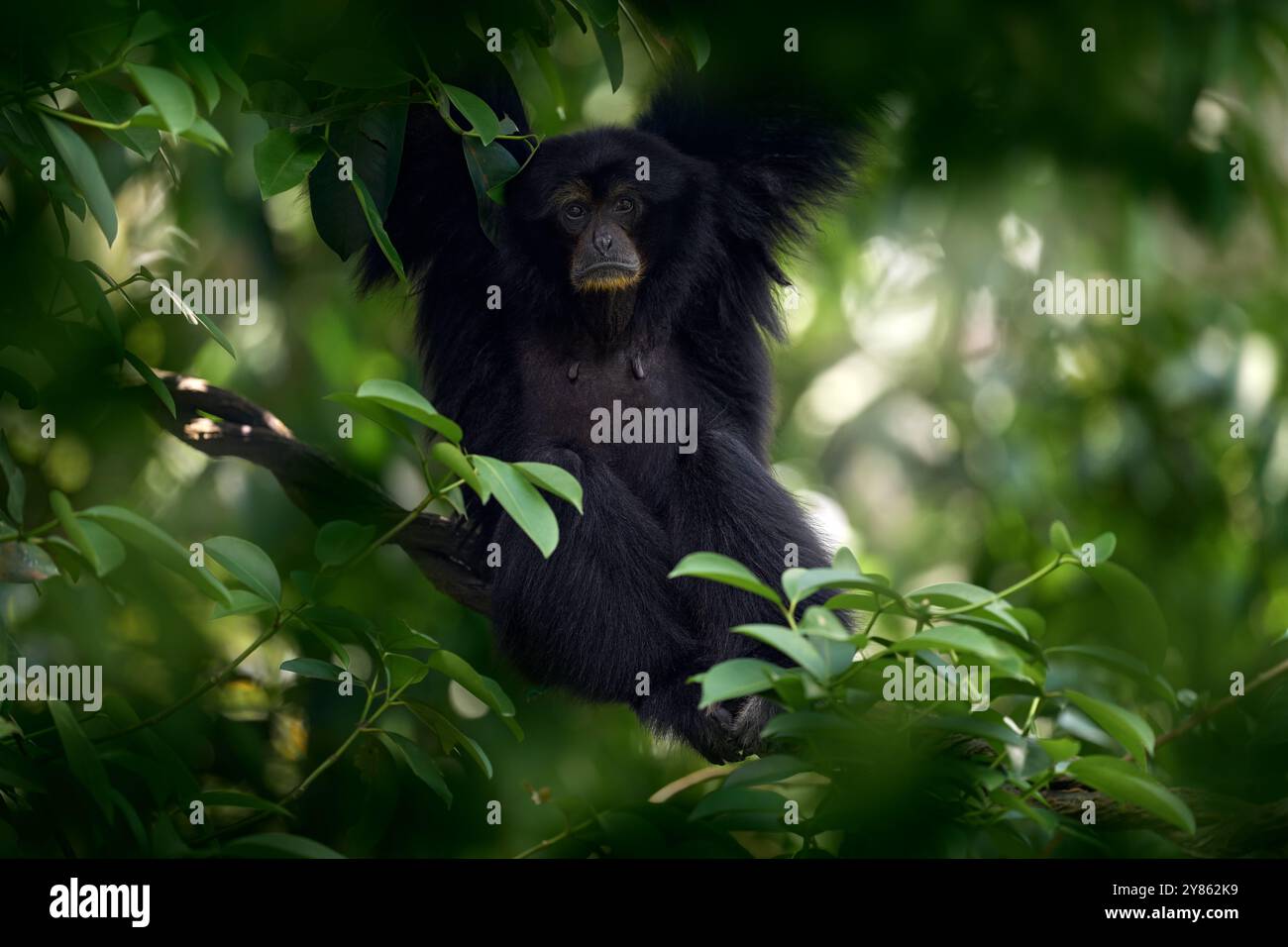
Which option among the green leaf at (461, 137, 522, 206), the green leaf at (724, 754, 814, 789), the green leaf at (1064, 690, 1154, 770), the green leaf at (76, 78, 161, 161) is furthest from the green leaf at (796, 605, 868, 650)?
the green leaf at (76, 78, 161, 161)

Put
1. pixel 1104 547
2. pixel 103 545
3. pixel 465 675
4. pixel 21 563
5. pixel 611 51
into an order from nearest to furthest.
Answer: pixel 103 545 < pixel 21 563 < pixel 1104 547 < pixel 465 675 < pixel 611 51

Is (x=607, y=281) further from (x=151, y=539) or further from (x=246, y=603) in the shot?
(x=151, y=539)

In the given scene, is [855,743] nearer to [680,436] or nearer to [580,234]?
[680,436]

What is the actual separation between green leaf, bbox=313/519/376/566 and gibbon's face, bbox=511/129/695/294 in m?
2.02

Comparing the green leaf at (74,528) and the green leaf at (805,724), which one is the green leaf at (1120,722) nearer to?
the green leaf at (805,724)

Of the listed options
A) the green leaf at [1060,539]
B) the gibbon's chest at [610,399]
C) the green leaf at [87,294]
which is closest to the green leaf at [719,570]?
the green leaf at [1060,539]

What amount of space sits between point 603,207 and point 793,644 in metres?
2.78

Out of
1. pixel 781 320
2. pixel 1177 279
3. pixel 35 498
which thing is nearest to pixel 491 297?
pixel 781 320

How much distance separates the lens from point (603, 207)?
4.59 meters

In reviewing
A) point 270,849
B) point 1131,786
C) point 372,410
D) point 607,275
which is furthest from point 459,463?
point 607,275

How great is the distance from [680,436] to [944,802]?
225 cm

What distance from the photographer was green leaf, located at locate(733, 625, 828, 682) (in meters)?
2.10

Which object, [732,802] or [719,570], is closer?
[719,570]

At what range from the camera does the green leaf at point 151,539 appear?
216 centimetres
